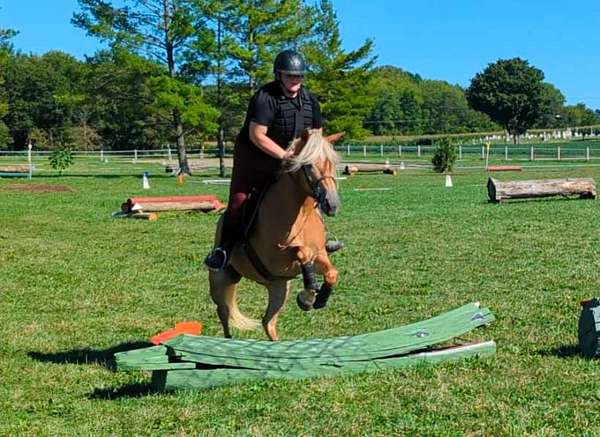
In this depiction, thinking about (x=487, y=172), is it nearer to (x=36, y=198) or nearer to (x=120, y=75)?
(x=120, y=75)

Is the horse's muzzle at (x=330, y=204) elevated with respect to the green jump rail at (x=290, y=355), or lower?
elevated

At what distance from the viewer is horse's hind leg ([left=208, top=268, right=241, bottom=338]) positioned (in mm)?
7750

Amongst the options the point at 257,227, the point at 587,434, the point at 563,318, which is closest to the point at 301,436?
the point at 587,434

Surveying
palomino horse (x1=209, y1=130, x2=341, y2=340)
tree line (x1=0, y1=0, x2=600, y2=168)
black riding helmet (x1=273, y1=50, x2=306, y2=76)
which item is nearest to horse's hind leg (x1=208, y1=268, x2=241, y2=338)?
palomino horse (x1=209, y1=130, x2=341, y2=340)

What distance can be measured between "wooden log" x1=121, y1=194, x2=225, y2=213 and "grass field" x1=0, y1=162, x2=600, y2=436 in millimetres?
386

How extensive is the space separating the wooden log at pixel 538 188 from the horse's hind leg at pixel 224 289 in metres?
16.2

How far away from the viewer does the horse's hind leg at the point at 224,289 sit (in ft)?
25.4

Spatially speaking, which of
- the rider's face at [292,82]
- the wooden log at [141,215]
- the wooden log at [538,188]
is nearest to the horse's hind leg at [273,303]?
the rider's face at [292,82]

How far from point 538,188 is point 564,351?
16618mm

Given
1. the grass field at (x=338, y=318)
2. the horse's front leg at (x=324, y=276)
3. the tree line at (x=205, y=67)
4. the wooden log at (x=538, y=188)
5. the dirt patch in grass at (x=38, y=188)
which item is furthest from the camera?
the tree line at (x=205, y=67)

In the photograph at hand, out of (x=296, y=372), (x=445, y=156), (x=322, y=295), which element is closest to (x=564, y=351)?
(x=322, y=295)

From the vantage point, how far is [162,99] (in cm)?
4169

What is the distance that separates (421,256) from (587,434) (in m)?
8.72

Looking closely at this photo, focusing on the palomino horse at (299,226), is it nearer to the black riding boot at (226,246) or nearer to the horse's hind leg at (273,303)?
the black riding boot at (226,246)
